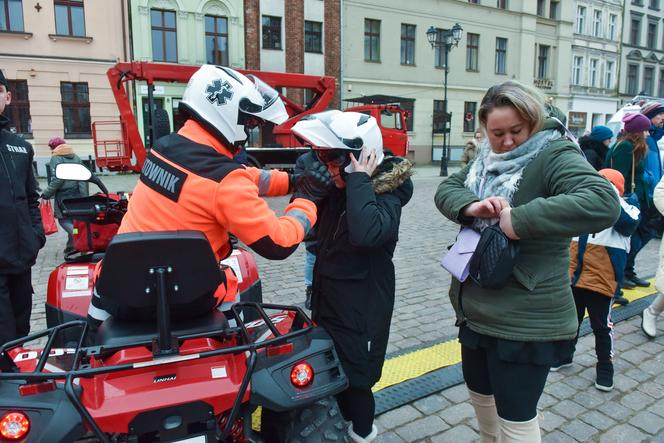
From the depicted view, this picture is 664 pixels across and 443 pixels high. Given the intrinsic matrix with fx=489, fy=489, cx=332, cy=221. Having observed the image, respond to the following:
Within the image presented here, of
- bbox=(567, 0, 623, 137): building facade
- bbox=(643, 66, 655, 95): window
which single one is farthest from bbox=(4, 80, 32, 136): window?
bbox=(643, 66, 655, 95): window

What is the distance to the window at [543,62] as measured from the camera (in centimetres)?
3388

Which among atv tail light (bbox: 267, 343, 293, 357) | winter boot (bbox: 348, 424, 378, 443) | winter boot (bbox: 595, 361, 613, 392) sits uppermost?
atv tail light (bbox: 267, 343, 293, 357)

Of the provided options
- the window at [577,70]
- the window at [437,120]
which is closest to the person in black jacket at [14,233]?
the window at [437,120]

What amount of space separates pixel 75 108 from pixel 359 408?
21.8m

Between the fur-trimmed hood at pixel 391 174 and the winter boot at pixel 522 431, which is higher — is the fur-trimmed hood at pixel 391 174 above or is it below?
above

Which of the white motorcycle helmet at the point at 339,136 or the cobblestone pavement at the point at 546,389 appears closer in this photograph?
the white motorcycle helmet at the point at 339,136

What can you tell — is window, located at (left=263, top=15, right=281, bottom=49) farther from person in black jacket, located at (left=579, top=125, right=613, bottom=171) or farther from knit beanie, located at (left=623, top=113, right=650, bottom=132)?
knit beanie, located at (left=623, top=113, right=650, bottom=132)

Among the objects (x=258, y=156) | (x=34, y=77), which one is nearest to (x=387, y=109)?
(x=258, y=156)

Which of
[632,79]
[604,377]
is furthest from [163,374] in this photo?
[632,79]

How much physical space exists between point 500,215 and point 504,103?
17.4 inches

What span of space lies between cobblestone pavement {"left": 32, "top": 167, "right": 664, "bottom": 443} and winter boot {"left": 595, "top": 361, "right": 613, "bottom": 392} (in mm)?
43

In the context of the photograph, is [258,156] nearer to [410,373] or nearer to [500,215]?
[410,373]

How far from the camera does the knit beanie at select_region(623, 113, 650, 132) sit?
14.7 ft

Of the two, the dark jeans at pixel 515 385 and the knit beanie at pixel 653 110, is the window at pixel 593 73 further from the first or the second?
the dark jeans at pixel 515 385
